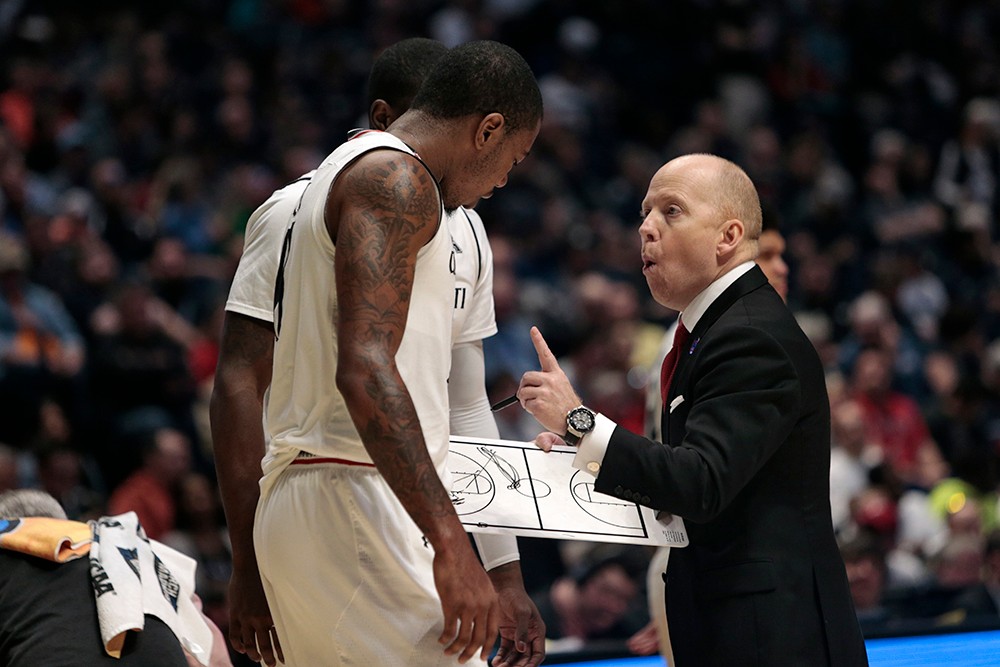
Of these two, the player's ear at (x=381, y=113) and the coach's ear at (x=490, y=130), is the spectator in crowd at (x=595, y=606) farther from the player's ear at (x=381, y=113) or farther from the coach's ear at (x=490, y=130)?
the coach's ear at (x=490, y=130)

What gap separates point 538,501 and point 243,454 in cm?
68

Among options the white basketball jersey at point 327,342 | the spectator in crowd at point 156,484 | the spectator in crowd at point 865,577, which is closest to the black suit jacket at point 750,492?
the white basketball jersey at point 327,342

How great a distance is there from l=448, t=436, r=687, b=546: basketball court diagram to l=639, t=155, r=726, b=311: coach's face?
1.60 feet

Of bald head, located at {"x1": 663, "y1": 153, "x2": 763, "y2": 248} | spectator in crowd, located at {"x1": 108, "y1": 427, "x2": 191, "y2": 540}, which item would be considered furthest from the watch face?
spectator in crowd, located at {"x1": 108, "y1": 427, "x2": 191, "y2": 540}

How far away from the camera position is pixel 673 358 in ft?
10.6

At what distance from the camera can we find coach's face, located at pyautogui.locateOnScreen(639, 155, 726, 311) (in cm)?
312

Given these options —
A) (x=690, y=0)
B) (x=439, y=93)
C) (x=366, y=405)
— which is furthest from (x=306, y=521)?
(x=690, y=0)

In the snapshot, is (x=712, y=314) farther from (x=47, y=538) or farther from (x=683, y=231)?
(x=47, y=538)

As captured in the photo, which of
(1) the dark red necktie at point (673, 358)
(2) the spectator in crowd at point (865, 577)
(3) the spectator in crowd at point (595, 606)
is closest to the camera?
(1) the dark red necktie at point (673, 358)

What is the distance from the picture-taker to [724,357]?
2945mm

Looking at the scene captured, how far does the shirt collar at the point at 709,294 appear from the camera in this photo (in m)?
3.12

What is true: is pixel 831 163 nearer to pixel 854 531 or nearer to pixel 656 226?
pixel 854 531

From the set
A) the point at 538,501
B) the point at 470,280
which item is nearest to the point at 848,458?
the point at 470,280

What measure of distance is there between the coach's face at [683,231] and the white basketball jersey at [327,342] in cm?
58
